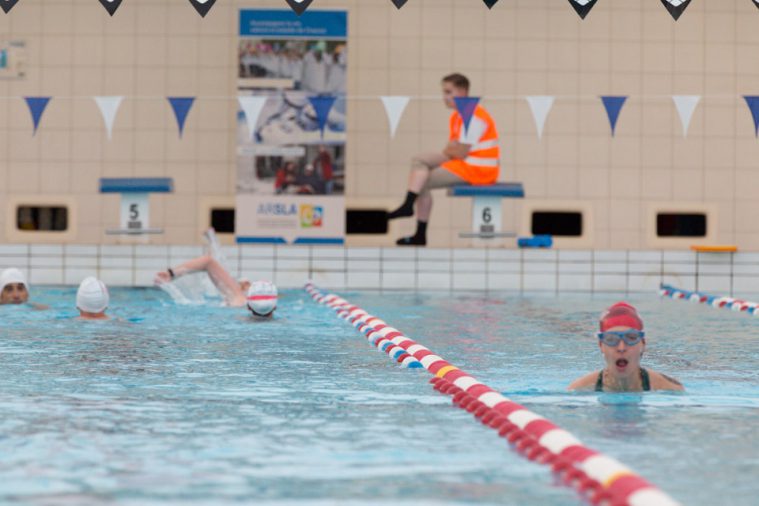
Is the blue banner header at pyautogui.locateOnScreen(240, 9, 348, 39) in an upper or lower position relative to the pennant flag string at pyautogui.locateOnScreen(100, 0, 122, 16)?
upper

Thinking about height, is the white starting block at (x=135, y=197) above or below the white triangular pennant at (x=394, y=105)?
below

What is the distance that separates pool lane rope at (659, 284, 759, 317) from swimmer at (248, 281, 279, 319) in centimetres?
422

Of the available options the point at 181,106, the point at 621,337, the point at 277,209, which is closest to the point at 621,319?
the point at 621,337

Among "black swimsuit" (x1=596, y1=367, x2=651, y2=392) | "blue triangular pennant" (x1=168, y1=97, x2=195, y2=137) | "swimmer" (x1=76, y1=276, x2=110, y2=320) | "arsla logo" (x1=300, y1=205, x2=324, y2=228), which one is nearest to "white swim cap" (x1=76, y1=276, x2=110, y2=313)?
"swimmer" (x1=76, y1=276, x2=110, y2=320)

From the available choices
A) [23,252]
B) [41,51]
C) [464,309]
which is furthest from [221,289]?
[41,51]

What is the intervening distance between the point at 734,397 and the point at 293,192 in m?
9.00

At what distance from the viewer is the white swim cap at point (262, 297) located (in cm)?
1001

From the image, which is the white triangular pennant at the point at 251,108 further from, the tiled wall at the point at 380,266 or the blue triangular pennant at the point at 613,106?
the blue triangular pennant at the point at 613,106

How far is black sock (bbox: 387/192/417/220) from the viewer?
14438 mm

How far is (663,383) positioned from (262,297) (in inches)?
178

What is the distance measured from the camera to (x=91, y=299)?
9.88m

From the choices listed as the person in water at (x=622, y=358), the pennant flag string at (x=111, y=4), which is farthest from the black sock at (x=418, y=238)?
the person in water at (x=622, y=358)

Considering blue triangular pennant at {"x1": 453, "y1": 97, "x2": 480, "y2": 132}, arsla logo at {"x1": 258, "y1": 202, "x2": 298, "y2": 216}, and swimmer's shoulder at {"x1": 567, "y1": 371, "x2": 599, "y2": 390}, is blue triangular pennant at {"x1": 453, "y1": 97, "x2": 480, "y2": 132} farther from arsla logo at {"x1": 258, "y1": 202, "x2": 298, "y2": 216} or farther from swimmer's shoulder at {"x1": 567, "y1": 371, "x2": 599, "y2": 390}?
swimmer's shoulder at {"x1": 567, "y1": 371, "x2": 599, "y2": 390}

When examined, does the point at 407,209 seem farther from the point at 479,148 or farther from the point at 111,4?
the point at 111,4
